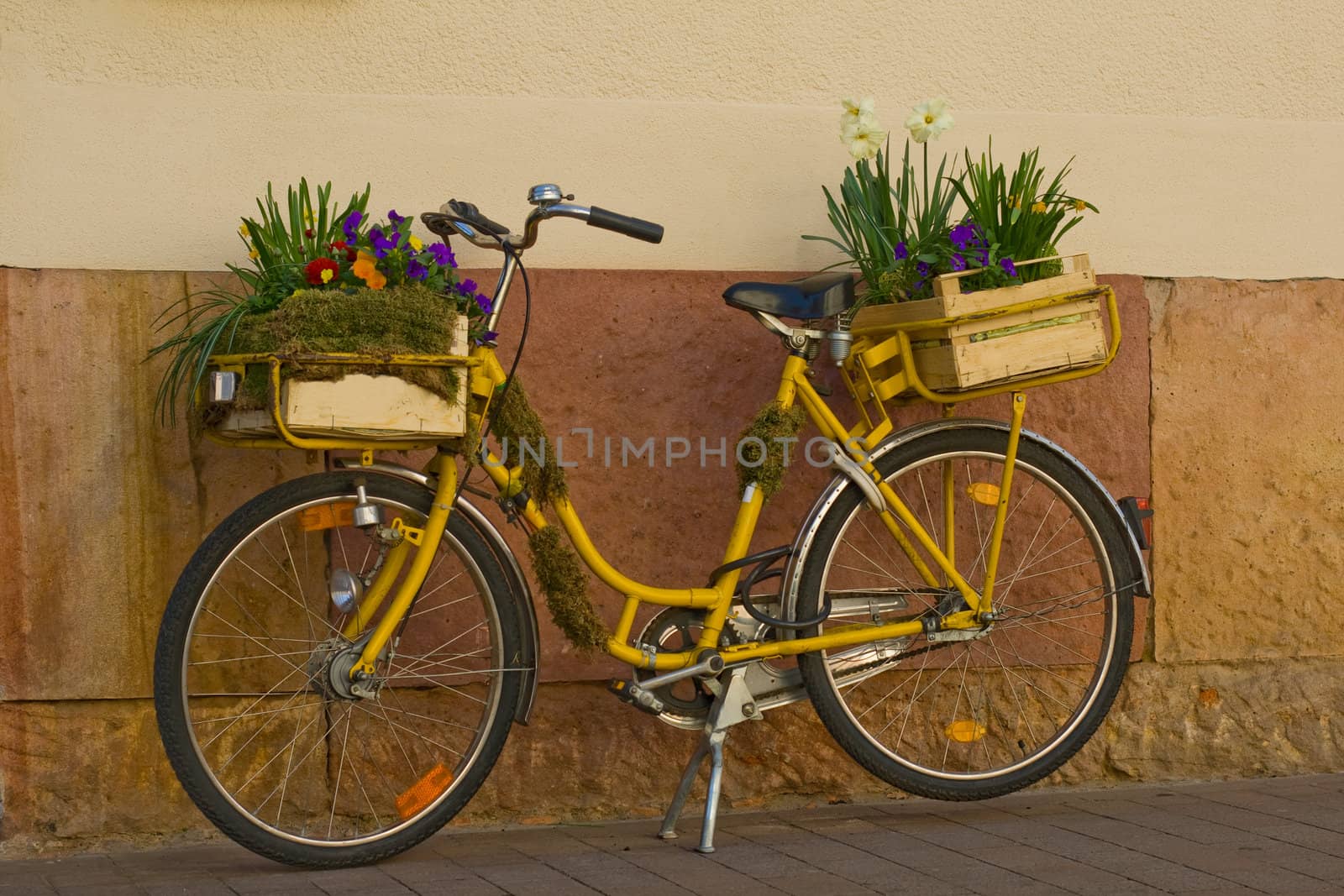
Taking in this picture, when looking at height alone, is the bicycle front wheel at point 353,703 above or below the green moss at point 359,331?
below

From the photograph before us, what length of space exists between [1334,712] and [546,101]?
9.98 feet

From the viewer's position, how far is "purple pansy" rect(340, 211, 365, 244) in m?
3.46

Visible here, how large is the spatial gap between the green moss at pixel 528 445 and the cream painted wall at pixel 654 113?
679 mm

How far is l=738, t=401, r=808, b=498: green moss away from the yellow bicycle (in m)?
0.04

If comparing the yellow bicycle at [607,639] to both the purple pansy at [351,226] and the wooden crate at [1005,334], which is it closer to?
the wooden crate at [1005,334]

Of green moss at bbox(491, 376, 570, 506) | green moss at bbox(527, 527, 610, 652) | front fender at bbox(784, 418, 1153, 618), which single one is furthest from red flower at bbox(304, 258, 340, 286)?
front fender at bbox(784, 418, 1153, 618)

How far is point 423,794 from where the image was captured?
3531 mm

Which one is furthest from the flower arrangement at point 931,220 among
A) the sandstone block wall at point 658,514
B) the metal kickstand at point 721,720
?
the metal kickstand at point 721,720

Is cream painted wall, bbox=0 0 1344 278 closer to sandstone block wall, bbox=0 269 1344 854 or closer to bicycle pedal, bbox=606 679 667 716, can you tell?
sandstone block wall, bbox=0 269 1344 854

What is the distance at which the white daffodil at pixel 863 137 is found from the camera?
3865 millimetres

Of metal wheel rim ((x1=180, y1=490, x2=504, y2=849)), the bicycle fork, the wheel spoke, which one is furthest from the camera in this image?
the wheel spoke

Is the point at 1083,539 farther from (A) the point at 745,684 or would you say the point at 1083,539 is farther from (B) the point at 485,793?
(B) the point at 485,793

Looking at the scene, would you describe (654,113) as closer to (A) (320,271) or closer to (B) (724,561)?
(A) (320,271)

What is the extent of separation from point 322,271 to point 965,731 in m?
2.21
